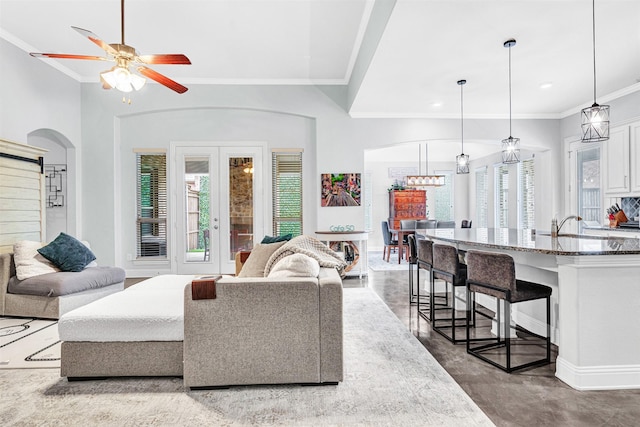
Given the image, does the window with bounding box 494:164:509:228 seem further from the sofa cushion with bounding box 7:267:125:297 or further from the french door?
the sofa cushion with bounding box 7:267:125:297

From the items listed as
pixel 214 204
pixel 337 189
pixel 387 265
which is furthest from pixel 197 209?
pixel 387 265

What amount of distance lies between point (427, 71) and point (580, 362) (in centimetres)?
335

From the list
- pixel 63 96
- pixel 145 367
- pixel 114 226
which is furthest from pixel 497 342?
pixel 63 96

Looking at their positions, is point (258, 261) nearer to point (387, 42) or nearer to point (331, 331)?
point (331, 331)

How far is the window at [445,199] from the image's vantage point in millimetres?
10992

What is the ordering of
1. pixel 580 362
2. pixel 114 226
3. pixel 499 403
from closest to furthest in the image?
pixel 499 403
pixel 580 362
pixel 114 226

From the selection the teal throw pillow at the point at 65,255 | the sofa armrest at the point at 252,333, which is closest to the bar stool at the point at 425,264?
the sofa armrest at the point at 252,333

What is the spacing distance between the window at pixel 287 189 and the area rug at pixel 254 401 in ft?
12.5

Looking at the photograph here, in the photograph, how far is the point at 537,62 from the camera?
406cm

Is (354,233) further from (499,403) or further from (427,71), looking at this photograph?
(499,403)

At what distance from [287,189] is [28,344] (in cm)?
405

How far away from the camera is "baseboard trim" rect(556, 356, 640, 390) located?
91.9 inches

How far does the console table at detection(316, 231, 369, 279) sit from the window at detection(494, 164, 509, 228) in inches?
193

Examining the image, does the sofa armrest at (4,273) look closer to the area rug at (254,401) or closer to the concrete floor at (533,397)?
the area rug at (254,401)
